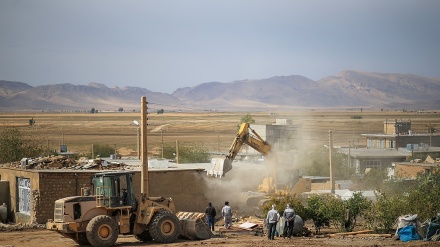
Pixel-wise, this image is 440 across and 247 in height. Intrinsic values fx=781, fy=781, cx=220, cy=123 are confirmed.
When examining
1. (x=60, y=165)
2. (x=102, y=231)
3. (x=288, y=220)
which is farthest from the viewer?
(x=60, y=165)

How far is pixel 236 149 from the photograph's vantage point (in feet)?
140

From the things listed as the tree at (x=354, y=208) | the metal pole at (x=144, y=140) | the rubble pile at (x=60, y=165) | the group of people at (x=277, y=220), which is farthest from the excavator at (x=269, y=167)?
the group of people at (x=277, y=220)

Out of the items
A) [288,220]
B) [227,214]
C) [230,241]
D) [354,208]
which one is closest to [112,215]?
[230,241]

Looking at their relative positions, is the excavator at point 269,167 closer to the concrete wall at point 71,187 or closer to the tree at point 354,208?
the concrete wall at point 71,187

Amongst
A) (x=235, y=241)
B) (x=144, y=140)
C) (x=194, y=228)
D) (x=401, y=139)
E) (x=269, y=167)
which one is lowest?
(x=235, y=241)

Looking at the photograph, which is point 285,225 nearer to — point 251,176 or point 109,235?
point 109,235

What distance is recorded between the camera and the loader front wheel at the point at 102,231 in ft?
86.9

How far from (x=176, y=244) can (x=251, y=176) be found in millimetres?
20582

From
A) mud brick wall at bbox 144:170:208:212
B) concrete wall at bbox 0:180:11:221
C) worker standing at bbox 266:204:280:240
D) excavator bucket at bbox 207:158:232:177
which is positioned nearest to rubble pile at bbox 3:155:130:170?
concrete wall at bbox 0:180:11:221

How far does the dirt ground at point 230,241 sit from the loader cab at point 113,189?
69.1 inches

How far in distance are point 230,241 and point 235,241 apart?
180 mm

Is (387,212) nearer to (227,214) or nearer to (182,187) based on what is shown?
(227,214)

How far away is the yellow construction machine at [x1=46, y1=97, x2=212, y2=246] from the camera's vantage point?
2669 centimetres

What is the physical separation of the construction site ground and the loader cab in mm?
1761
